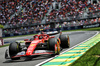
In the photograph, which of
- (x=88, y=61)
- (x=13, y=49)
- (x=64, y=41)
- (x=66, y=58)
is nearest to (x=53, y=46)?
(x=66, y=58)

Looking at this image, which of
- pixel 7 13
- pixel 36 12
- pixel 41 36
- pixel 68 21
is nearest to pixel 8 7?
pixel 7 13

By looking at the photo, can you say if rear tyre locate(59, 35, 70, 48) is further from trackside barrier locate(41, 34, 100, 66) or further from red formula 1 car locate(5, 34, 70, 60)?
red formula 1 car locate(5, 34, 70, 60)

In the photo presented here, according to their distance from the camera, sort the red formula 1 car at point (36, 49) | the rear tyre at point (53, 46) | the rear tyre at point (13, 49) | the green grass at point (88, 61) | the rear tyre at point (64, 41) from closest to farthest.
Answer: the green grass at point (88, 61) < the red formula 1 car at point (36, 49) < the rear tyre at point (53, 46) < the rear tyre at point (13, 49) < the rear tyre at point (64, 41)

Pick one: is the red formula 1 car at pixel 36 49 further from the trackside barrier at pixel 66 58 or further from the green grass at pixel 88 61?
the green grass at pixel 88 61

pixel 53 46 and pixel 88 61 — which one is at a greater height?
pixel 53 46

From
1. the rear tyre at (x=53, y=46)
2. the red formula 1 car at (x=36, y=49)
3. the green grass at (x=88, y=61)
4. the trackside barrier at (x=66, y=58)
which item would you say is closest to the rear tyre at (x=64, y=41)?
the trackside barrier at (x=66, y=58)

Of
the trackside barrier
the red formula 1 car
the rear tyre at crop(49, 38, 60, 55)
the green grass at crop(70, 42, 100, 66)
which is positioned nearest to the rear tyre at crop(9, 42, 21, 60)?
the red formula 1 car

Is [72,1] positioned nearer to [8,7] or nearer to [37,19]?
[37,19]

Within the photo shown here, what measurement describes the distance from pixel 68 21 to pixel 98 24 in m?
6.03

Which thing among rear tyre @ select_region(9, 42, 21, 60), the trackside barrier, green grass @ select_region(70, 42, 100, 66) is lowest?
the trackside barrier

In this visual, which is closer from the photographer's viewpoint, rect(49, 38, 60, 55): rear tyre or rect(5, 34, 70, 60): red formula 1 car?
rect(5, 34, 70, 60): red formula 1 car

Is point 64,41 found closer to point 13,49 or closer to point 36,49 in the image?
point 36,49

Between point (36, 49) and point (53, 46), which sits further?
point (36, 49)

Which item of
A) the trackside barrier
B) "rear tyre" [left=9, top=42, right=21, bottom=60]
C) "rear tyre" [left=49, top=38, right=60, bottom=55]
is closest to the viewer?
the trackside barrier
